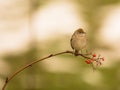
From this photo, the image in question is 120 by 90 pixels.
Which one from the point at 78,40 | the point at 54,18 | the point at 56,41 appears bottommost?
the point at 56,41

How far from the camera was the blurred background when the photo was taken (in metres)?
6.30

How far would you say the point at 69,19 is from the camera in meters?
6.95

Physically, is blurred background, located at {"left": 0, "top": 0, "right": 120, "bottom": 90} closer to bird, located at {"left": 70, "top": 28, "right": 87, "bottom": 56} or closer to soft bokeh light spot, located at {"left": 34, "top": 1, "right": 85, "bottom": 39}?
soft bokeh light spot, located at {"left": 34, "top": 1, "right": 85, "bottom": 39}

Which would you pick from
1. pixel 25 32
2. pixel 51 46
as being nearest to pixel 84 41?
pixel 51 46

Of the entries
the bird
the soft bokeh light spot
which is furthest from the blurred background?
the bird

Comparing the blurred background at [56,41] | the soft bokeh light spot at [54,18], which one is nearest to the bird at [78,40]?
the blurred background at [56,41]

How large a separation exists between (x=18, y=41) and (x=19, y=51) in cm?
17

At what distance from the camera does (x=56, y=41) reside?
21.6 ft

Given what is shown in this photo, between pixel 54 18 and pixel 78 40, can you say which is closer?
pixel 78 40

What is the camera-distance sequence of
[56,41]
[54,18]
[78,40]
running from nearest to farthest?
[78,40]
[56,41]
[54,18]

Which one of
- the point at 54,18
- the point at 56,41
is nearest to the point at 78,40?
the point at 56,41

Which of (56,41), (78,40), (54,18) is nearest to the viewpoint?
(78,40)

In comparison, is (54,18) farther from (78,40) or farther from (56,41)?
(78,40)

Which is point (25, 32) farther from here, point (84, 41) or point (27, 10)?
point (84, 41)
